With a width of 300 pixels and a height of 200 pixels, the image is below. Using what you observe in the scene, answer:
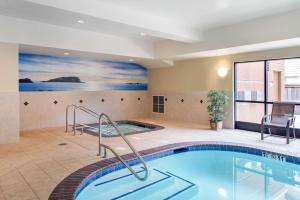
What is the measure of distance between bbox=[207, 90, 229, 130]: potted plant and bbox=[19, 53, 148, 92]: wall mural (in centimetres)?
364

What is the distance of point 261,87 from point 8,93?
21.5 ft

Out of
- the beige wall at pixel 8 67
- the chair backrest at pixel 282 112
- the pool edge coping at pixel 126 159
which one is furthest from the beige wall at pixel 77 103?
the chair backrest at pixel 282 112

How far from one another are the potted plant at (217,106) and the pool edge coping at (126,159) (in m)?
1.57

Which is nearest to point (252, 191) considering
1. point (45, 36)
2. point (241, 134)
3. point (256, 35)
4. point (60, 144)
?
point (241, 134)

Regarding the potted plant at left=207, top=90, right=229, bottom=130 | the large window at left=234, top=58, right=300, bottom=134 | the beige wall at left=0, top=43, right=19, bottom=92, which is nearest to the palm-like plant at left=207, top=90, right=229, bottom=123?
the potted plant at left=207, top=90, right=229, bottom=130

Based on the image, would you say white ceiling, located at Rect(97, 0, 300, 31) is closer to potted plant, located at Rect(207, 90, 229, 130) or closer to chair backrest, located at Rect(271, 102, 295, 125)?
potted plant, located at Rect(207, 90, 229, 130)

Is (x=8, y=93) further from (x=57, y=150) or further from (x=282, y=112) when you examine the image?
(x=282, y=112)

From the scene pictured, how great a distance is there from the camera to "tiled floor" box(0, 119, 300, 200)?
3219 mm

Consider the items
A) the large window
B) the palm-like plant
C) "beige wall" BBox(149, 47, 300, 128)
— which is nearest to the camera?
the large window

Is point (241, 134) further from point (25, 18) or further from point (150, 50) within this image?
point (25, 18)

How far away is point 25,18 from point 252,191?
568 centimetres

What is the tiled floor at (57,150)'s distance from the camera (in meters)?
3.22

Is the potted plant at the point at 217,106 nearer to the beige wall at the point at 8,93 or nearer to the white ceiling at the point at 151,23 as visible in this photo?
the white ceiling at the point at 151,23

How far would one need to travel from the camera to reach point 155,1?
4.32 m
